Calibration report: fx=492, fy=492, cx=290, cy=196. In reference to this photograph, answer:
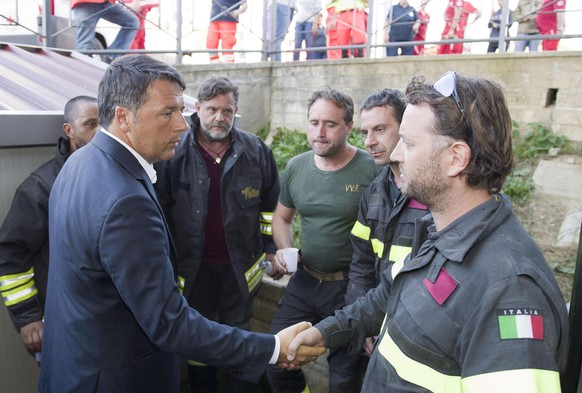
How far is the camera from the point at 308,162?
345cm

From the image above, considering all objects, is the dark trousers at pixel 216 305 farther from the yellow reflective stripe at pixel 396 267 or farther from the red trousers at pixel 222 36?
the red trousers at pixel 222 36

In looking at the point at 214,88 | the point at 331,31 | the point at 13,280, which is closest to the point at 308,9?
the point at 331,31

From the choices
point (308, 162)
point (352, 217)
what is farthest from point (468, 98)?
point (308, 162)

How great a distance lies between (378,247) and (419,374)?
47.9 inches

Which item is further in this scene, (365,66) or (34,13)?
(365,66)

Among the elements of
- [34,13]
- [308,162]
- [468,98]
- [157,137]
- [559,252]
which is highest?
[34,13]

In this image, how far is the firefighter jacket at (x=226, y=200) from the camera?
3.25m

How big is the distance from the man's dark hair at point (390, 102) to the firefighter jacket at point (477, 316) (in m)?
1.40

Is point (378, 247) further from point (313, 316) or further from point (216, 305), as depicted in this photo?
point (216, 305)

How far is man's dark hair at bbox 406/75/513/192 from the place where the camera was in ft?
5.07

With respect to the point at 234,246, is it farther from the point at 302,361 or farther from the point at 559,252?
the point at 559,252

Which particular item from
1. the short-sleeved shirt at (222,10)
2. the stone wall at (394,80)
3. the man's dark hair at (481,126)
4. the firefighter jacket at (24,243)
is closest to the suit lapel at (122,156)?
the firefighter jacket at (24,243)

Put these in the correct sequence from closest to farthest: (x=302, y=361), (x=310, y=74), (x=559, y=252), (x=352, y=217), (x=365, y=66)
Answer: (x=302, y=361)
(x=352, y=217)
(x=559, y=252)
(x=365, y=66)
(x=310, y=74)

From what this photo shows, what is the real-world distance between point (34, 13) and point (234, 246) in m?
5.65
